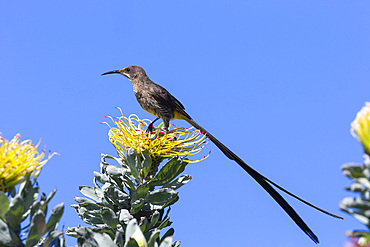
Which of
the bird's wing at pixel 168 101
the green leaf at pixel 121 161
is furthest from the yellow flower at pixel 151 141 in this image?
the bird's wing at pixel 168 101

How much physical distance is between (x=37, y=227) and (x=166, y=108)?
9.66 feet

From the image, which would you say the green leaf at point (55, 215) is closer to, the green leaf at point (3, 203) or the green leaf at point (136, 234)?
the green leaf at point (3, 203)

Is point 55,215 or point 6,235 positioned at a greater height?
point 55,215

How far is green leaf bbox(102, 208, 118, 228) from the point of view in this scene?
7.77ft

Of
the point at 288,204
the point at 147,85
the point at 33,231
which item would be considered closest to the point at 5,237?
the point at 33,231

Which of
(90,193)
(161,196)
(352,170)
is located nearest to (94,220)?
(90,193)

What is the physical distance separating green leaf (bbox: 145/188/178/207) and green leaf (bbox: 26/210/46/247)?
860 millimetres

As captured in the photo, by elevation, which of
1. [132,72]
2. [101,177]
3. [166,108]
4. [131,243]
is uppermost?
[132,72]

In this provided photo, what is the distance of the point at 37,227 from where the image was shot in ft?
5.85

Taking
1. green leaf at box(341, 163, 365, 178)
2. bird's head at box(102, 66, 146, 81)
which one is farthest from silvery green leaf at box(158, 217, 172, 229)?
bird's head at box(102, 66, 146, 81)

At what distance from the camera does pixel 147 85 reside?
504 centimetres

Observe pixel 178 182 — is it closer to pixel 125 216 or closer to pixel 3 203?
pixel 125 216

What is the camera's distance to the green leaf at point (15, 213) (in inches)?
70.8

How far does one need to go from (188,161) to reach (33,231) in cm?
Result: 126
